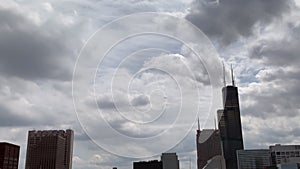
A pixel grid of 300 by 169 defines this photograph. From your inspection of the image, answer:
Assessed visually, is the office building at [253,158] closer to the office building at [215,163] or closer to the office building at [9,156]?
the office building at [215,163]

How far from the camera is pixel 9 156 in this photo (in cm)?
12219

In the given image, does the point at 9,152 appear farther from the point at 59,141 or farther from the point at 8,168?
the point at 59,141

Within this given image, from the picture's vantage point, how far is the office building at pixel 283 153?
570ft

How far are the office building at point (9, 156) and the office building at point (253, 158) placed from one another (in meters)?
109

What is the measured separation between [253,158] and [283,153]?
48.0 feet

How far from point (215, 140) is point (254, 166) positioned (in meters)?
25.2

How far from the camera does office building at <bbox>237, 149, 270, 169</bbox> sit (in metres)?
184

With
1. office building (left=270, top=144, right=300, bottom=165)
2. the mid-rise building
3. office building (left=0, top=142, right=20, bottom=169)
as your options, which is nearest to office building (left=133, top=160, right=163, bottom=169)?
the mid-rise building

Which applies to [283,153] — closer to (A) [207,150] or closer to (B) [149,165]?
(A) [207,150]

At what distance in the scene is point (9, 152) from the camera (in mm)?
122375

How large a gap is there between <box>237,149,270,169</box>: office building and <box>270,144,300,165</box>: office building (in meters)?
3.43

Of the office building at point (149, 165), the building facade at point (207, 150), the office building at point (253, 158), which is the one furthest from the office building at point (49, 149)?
the office building at point (253, 158)

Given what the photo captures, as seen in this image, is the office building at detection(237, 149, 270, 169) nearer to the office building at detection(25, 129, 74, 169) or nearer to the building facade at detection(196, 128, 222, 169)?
the building facade at detection(196, 128, 222, 169)

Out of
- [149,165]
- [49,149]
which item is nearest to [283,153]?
[149,165]
